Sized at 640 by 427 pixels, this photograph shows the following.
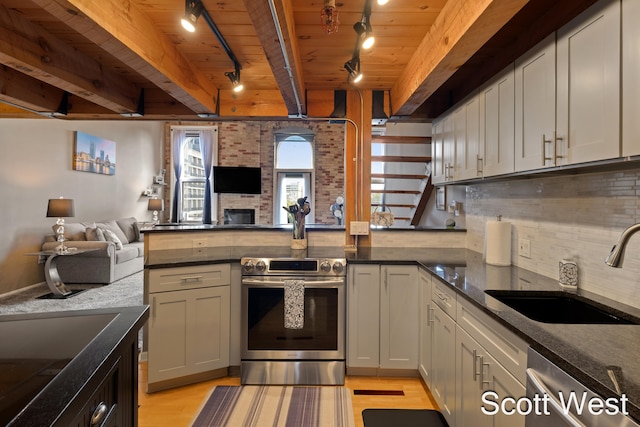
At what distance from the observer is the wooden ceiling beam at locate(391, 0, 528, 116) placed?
4.50 feet

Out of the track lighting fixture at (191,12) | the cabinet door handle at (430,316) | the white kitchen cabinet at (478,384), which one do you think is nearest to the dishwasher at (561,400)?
the white kitchen cabinet at (478,384)

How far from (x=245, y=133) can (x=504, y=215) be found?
676cm

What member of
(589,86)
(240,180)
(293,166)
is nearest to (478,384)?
(589,86)

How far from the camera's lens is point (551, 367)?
0.99 m

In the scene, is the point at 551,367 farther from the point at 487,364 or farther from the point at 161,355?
the point at 161,355

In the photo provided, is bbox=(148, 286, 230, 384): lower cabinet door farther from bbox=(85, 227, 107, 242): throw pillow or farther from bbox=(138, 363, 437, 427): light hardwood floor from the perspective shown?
bbox=(85, 227, 107, 242): throw pillow

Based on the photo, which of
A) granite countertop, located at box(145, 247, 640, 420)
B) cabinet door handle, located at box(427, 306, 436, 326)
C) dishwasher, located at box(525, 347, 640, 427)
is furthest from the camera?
cabinet door handle, located at box(427, 306, 436, 326)

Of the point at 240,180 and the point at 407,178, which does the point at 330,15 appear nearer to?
the point at 407,178

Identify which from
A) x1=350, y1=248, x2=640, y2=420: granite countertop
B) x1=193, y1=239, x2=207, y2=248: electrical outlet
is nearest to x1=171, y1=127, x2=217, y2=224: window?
x1=193, y1=239, x2=207, y2=248: electrical outlet

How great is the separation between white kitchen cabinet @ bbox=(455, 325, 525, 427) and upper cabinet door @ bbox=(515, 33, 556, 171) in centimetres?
91

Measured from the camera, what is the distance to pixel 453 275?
1964mm

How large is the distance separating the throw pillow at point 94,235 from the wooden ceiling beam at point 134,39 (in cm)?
381

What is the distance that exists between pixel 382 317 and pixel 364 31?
6.19ft

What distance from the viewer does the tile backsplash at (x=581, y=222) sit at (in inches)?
55.3
